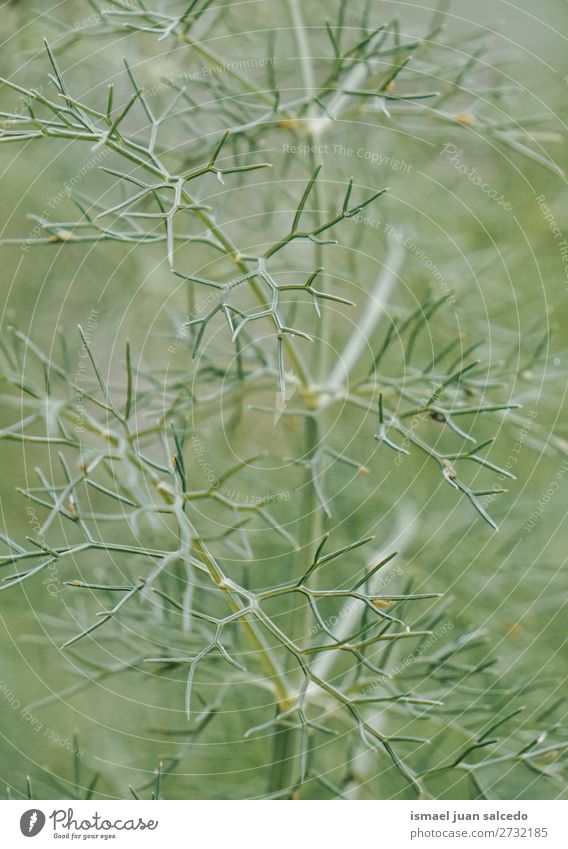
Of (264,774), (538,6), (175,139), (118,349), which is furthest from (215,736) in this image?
(538,6)

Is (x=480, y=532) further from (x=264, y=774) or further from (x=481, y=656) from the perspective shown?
(x=264, y=774)
